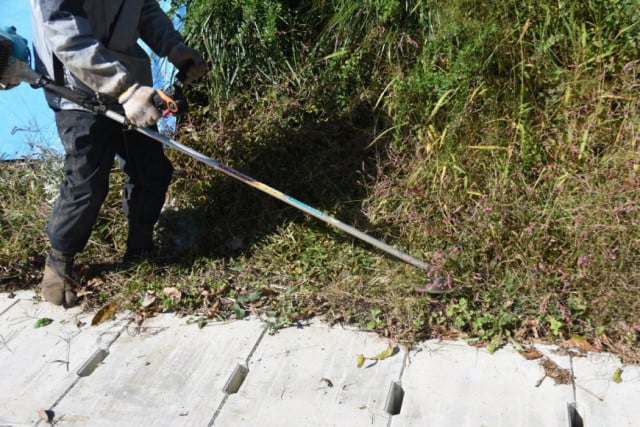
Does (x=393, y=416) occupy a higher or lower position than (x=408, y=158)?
lower

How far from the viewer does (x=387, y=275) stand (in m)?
3.92

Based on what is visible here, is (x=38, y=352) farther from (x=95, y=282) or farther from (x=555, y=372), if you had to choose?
(x=555, y=372)

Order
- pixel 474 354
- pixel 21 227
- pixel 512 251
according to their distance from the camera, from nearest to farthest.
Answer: pixel 474 354 < pixel 512 251 < pixel 21 227

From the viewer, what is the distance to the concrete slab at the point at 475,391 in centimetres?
299

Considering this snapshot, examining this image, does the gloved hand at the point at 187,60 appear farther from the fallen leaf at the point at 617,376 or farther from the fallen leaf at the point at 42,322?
the fallen leaf at the point at 617,376

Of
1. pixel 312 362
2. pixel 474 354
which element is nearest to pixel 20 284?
pixel 312 362

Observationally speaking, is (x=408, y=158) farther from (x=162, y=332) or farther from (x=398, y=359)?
(x=162, y=332)

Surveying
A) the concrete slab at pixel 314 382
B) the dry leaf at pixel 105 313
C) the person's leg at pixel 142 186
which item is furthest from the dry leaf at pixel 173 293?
the concrete slab at pixel 314 382

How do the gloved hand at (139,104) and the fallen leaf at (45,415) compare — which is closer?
the fallen leaf at (45,415)

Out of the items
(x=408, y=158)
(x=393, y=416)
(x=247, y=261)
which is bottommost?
(x=393, y=416)

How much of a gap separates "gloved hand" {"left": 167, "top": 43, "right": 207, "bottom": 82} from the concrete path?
1.52m

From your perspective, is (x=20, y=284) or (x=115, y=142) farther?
(x=20, y=284)

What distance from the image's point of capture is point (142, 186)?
4266 millimetres

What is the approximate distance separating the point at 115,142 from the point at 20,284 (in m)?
1.29
